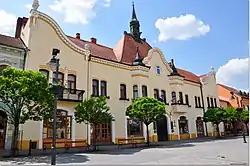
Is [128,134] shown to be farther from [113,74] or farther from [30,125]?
[30,125]

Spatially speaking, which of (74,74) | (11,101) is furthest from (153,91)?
(11,101)

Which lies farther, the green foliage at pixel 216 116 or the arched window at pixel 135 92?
the green foliage at pixel 216 116

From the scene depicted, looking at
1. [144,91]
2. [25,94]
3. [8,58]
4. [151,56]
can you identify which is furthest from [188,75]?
[25,94]

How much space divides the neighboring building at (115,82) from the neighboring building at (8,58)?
0.69 m

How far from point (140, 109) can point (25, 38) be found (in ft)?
39.6

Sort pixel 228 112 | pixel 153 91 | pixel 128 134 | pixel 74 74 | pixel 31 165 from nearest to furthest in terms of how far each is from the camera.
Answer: pixel 31 165, pixel 74 74, pixel 128 134, pixel 153 91, pixel 228 112

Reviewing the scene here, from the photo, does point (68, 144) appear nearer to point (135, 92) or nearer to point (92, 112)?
point (92, 112)

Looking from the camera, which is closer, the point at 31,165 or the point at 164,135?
the point at 31,165

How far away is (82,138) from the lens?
21.2 metres

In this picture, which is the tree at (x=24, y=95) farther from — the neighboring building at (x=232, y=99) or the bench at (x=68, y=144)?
the neighboring building at (x=232, y=99)

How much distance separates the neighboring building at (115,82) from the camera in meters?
20.7

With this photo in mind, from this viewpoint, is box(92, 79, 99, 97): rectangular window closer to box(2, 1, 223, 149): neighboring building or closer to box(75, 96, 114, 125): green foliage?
box(2, 1, 223, 149): neighboring building

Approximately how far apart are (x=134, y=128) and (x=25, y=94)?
14381mm

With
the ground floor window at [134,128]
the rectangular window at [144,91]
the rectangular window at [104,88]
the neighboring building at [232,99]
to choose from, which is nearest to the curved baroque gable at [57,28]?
the rectangular window at [104,88]
